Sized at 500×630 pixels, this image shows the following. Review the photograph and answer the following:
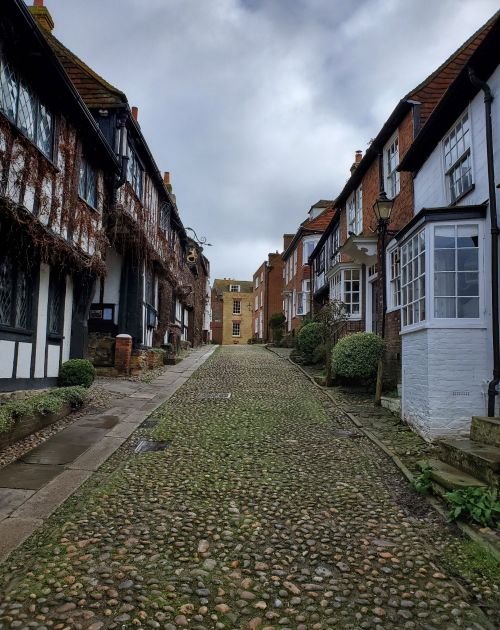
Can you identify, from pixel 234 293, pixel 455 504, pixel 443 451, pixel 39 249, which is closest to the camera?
pixel 455 504

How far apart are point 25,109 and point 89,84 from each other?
5.41 m

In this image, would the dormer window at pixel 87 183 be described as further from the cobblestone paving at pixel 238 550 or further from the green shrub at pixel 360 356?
the green shrub at pixel 360 356

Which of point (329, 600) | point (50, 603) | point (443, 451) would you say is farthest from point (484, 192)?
point (50, 603)

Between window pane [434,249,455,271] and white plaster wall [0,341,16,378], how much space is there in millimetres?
7174

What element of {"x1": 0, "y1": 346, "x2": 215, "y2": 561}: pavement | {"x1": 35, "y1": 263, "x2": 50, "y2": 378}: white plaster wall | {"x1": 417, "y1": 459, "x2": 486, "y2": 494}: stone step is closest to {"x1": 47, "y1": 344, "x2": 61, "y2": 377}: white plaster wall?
{"x1": 35, "y1": 263, "x2": 50, "y2": 378}: white plaster wall

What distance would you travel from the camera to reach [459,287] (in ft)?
23.3

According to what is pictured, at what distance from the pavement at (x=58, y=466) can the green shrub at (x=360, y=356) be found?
4.41 meters

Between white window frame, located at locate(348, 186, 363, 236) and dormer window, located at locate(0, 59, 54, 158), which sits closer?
dormer window, located at locate(0, 59, 54, 158)

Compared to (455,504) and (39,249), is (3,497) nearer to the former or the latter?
(455,504)

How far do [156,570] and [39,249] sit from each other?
683 centimetres

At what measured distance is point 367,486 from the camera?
532cm

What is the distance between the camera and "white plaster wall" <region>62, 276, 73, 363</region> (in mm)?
10453

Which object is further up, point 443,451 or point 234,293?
point 234,293

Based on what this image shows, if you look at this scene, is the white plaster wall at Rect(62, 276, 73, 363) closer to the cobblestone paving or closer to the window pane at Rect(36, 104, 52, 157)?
the window pane at Rect(36, 104, 52, 157)
